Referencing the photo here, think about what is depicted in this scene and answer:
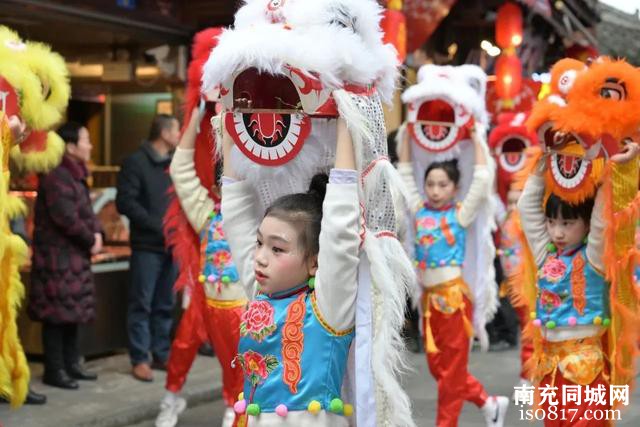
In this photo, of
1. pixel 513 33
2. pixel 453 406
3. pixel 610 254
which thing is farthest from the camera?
pixel 513 33

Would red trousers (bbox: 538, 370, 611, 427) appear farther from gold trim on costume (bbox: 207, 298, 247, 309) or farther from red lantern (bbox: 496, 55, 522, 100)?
red lantern (bbox: 496, 55, 522, 100)

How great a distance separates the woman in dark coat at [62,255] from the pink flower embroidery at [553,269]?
3.43 meters

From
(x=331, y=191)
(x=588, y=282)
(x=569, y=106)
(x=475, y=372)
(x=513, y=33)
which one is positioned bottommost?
(x=475, y=372)

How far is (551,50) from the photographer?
673 inches

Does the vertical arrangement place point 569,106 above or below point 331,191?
above

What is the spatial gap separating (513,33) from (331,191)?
8.90m

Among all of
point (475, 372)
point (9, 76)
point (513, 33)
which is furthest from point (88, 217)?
point (513, 33)

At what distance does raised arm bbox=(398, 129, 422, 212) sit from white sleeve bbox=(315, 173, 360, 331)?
3.42m

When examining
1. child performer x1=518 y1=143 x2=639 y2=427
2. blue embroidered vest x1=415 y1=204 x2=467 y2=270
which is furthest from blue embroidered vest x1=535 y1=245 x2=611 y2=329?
blue embroidered vest x1=415 y1=204 x2=467 y2=270

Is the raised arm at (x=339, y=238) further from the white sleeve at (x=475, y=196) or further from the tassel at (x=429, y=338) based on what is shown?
→ the white sleeve at (x=475, y=196)

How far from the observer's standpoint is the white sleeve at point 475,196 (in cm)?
626

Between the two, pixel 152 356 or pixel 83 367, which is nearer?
pixel 83 367

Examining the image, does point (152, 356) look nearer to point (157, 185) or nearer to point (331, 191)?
point (157, 185)

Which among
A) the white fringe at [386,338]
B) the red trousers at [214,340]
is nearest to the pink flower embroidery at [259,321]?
the white fringe at [386,338]
